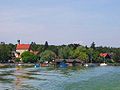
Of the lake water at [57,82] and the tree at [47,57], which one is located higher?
the tree at [47,57]

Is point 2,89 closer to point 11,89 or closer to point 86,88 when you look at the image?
point 11,89

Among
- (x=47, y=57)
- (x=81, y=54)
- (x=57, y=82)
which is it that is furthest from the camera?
(x=81, y=54)

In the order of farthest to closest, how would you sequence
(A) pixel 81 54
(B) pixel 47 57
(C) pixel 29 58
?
1. (A) pixel 81 54
2. (C) pixel 29 58
3. (B) pixel 47 57

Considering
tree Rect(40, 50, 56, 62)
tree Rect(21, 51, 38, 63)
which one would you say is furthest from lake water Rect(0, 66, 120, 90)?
tree Rect(21, 51, 38, 63)

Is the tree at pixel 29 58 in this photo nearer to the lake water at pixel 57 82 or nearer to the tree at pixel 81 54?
the tree at pixel 81 54

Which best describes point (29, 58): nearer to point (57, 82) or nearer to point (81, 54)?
point (81, 54)

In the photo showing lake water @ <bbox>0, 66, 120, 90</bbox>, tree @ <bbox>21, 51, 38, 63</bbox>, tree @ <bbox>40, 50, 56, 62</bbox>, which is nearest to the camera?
lake water @ <bbox>0, 66, 120, 90</bbox>

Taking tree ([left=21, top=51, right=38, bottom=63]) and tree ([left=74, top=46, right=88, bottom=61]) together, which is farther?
tree ([left=74, top=46, right=88, bottom=61])

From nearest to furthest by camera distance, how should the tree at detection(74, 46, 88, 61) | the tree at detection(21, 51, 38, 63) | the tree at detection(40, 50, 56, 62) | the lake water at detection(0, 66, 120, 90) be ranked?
the lake water at detection(0, 66, 120, 90) < the tree at detection(40, 50, 56, 62) < the tree at detection(21, 51, 38, 63) < the tree at detection(74, 46, 88, 61)

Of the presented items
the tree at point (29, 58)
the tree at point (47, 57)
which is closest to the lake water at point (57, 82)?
the tree at point (47, 57)

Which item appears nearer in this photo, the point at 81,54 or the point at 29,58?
the point at 29,58

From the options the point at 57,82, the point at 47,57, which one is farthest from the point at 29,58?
the point at 57,82

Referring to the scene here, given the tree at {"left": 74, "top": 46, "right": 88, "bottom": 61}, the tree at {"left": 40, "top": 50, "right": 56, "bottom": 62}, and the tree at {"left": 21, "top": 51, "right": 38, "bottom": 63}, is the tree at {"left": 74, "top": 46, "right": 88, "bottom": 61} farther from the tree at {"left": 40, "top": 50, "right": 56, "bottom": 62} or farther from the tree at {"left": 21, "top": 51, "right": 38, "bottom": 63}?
the tree at {"left": 21, "top": 51, "right": 38, "bottom": 63}

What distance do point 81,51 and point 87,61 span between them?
6393 millimetres
